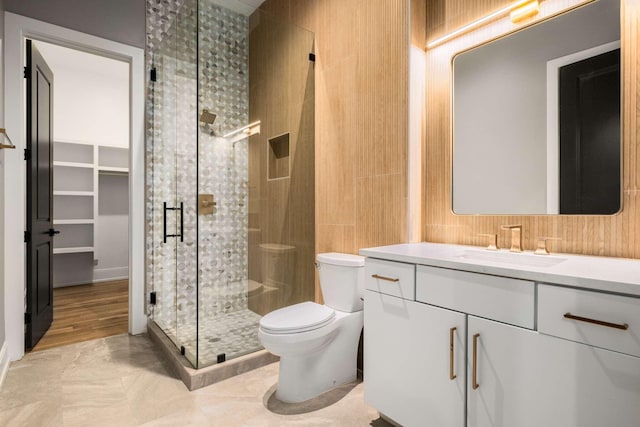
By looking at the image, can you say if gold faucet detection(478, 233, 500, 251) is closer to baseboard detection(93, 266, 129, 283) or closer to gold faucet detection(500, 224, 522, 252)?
gold faucet detection(500, 224, 522, 252)

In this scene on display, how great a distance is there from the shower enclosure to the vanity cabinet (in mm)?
1057

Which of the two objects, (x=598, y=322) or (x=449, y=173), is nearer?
(x=598, y=322)

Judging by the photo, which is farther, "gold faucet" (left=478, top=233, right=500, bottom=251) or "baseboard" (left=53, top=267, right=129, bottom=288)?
"baseboard" (left=53, top=267, right=129, bottom=288)

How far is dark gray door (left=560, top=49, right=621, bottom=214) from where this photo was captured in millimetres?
1338

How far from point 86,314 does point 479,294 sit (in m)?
3.71

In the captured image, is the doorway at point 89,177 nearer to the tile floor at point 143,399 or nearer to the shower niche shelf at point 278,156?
the tile floor at point 143,399

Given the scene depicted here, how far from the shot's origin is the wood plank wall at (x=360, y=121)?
194 cm

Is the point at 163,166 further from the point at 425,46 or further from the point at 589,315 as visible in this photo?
the point at 589,315

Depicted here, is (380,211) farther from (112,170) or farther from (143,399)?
(112,170)

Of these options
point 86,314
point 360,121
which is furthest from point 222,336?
point 86,314

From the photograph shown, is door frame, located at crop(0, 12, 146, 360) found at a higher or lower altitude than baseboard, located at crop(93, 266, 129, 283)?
higher

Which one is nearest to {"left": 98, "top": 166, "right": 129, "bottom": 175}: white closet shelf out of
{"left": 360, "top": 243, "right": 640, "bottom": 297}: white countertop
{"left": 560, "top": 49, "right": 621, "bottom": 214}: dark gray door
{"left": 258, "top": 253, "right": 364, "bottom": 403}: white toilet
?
{"left": 258, "top": 253, "right": 364, "bottom": 403}: white toilet

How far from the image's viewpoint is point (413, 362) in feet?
4.61

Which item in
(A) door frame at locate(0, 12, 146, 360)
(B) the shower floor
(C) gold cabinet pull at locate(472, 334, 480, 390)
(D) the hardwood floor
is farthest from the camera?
(D) the hardwood floor
